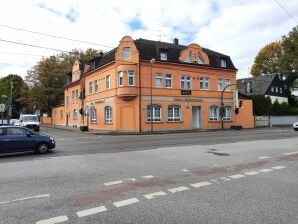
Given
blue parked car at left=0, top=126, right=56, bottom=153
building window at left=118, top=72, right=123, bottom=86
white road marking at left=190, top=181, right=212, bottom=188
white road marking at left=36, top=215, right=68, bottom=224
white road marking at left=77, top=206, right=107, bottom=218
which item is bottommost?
white road marking at left=36, top=215, right=68, bottom=224

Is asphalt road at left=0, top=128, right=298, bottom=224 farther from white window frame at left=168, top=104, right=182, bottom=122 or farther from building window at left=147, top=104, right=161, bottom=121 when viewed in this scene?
white window frame at left=168, top=104, right=182, bottom=122

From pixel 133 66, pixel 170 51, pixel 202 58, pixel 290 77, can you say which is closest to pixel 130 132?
pixel 133 66

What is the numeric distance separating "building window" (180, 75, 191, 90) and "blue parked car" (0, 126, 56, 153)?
24854 millimetres

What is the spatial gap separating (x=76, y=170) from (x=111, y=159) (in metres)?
2.60

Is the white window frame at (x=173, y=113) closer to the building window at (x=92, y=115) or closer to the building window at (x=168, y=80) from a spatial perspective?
the building window at (x=168, y=80)

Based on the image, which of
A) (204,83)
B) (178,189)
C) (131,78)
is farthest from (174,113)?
(178,189)

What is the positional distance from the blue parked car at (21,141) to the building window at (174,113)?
22.6 metres

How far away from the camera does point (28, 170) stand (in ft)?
33.8

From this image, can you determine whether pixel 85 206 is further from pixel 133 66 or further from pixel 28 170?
pixel 133 66

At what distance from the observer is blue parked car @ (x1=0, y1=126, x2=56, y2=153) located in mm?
14438

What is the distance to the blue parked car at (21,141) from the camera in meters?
14.4

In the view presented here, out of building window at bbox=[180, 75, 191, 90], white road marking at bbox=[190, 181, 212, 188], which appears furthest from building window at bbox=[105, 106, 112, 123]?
white road marking at bbox=[190, 181, 212, 188]

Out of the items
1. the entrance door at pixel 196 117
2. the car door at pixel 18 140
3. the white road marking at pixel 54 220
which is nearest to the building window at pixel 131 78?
the entrance door at pixel 196 117

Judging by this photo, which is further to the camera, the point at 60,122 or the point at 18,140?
the point at 60,122
